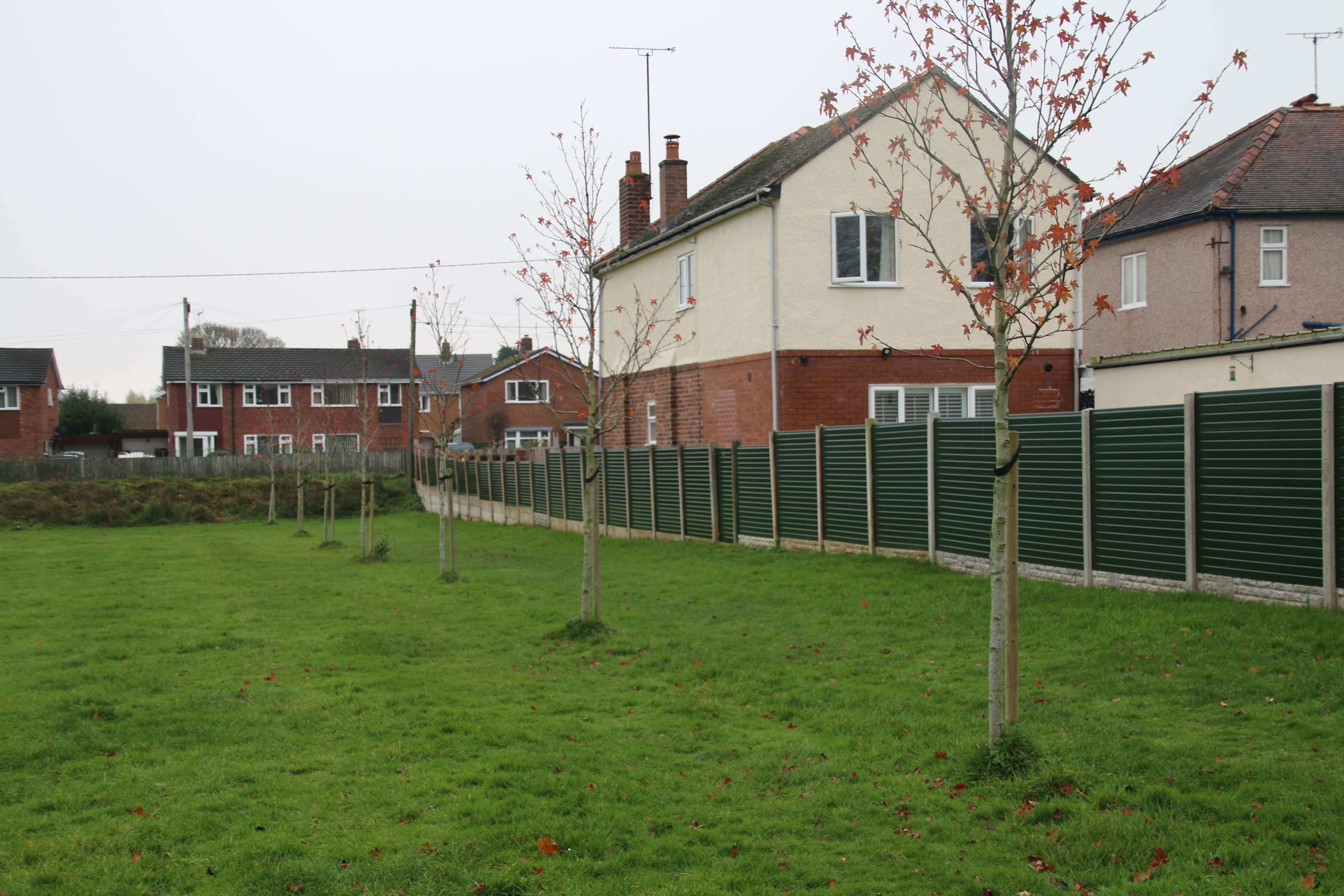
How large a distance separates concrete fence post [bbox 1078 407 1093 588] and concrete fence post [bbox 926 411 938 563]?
2706 millimetres

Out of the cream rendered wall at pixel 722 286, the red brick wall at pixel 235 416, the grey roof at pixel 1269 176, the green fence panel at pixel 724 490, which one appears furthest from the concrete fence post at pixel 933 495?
the red brick wall at pixel 235 416

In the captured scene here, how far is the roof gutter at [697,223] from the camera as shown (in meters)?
20.2

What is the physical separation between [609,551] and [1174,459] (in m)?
11.8

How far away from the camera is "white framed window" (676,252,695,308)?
2402cm

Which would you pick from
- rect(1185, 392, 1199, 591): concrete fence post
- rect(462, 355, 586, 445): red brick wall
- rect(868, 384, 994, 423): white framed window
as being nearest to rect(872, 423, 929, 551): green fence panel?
rect(1185, 392, 1199, 591): concrete fence post

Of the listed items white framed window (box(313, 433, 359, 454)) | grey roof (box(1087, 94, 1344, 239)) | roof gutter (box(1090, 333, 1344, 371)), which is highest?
grey roof (box(1087, 94, 1344, 239))

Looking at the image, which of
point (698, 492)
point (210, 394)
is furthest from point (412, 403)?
point (210, 394)

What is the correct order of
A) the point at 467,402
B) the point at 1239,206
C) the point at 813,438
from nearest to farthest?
the point at 813,438 → the point at 1239,206 → the point at 467,402

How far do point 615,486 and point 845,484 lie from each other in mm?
9508

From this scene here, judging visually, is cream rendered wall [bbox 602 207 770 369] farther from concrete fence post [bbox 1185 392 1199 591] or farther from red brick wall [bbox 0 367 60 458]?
red brick wall [bbox 0 367 60 458]

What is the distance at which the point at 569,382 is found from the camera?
12562mm

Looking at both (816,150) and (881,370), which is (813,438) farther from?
(816,150)

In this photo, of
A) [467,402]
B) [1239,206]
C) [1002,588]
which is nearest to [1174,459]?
[1002,588]

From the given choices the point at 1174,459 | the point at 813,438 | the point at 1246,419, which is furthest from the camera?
the point at 813,438
